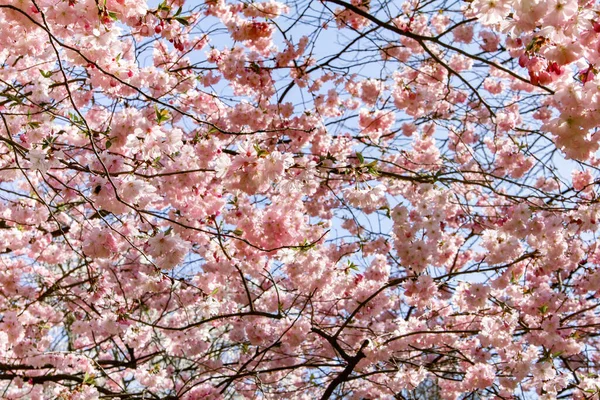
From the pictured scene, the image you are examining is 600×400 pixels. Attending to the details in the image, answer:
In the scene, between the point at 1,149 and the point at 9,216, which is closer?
the point at 1,149

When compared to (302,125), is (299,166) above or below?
below

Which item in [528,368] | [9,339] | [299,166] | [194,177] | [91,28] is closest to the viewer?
[91,28]

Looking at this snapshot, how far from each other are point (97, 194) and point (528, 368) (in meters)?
3.62

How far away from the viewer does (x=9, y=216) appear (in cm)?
535

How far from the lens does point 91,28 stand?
277 cm

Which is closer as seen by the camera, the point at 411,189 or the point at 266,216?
the point at 266,216

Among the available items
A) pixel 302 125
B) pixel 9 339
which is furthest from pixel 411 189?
pixel 9 339

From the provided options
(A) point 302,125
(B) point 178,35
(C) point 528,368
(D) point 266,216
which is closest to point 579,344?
(C) point 528,368

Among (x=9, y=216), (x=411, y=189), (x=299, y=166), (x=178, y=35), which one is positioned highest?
(x=178, y=35)

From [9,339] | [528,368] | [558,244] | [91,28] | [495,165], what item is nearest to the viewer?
[91,28]

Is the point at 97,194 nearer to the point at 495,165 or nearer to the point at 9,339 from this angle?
the point at 9,339

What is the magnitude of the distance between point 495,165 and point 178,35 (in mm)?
3665

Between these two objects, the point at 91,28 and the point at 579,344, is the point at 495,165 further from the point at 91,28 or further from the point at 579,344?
the point at 91,28

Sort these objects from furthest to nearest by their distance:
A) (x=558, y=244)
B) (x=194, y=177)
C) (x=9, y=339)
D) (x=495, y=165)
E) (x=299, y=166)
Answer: (x=495, y=165) < (x=9, y=339) < (x=558, y=244) < (x=194, y=177) < (x=299, y=166)
